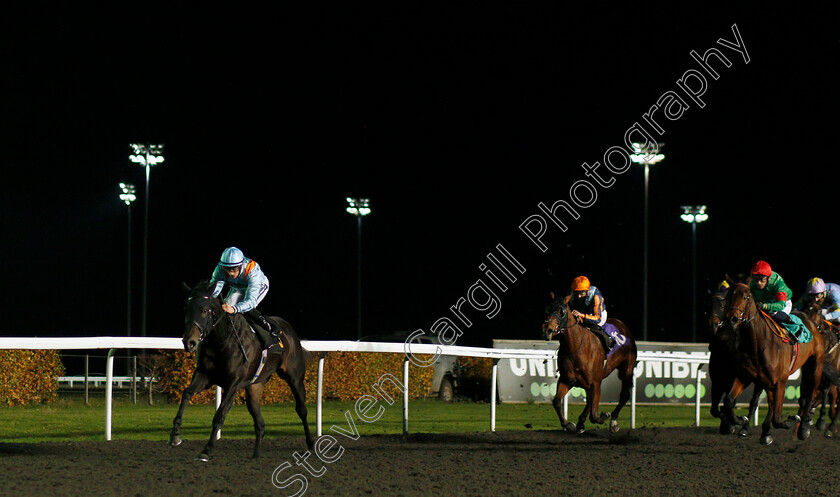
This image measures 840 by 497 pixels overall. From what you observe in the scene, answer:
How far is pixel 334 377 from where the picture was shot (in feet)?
48.9

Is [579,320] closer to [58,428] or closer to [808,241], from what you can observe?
[58,428]

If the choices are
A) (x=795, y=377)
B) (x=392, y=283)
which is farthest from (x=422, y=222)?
(x=795, y=377)

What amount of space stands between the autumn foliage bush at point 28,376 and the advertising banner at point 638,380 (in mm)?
6964

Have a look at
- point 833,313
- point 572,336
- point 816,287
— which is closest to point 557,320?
point 572,336

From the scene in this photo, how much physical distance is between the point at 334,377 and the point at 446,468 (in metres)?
8.16

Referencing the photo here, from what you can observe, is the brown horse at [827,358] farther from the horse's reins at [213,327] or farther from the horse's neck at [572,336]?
the horse's reins at [213,327]

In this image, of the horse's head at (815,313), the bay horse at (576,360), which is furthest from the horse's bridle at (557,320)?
the horse's head at (815,313)

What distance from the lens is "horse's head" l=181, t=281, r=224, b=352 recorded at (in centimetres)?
689

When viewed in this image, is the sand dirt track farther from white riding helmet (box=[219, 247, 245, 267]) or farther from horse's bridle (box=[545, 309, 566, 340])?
white riding helmet (box=[219, 247, 245, 267])

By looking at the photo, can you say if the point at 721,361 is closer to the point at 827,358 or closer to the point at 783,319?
the point at 783,319

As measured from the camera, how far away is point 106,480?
5828mm

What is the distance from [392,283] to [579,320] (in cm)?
3127

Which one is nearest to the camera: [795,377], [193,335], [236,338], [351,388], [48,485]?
[48,485]

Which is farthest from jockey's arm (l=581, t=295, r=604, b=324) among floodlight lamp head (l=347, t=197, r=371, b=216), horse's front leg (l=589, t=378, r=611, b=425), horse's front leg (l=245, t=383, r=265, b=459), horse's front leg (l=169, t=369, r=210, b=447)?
floodlight lamp head (l=347, t=197, r=371, b=216)
